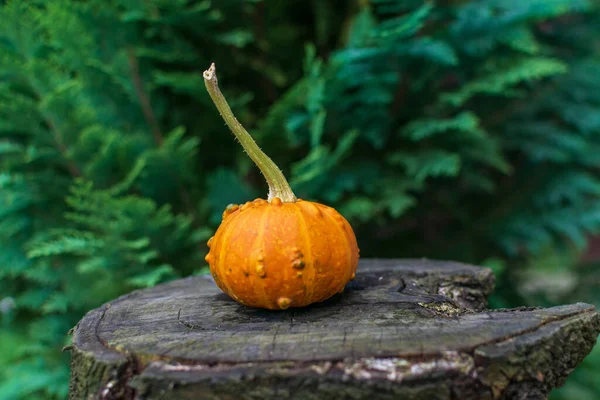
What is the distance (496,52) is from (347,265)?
A: 2.13 metres

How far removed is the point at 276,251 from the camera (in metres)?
1.31

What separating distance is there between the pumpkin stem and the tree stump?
13.3 inches

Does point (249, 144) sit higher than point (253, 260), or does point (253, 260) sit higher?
point (249, 144)

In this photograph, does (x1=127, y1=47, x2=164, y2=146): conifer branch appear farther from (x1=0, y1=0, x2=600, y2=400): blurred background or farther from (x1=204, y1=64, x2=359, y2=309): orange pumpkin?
(x1=204, y1=64, x2=359, y2=309): orange pumpkin

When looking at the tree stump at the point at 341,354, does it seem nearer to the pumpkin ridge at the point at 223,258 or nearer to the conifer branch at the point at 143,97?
the pumpkin ridge at the point at 223,258

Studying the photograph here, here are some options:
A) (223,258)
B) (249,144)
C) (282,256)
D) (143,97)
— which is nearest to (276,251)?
(282,256)

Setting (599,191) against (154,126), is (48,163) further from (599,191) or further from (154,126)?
(599,191)

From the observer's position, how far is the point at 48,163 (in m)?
2.77

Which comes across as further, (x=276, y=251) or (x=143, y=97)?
(x=143, y=97)

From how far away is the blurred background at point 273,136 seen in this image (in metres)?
2.60

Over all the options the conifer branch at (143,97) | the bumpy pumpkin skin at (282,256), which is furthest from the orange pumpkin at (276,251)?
the conifer branch at (143,97)

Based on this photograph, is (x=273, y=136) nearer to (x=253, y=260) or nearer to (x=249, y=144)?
(x=249, y=144)

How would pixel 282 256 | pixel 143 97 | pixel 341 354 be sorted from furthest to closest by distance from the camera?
1. pixel 143 97
2. pixel 282 256
3. pixel 341 354

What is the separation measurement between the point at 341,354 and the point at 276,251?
36cm
